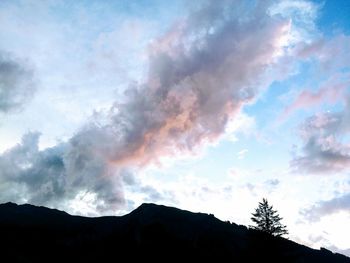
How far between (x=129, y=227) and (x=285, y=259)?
111 meters

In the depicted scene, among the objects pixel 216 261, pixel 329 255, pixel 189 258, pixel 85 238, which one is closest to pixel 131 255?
pixel 189 258

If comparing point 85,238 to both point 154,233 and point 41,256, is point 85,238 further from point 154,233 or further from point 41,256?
point 154,233

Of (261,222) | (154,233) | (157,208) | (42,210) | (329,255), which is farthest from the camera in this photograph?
(42,210)

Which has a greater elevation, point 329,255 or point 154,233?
point 329,255

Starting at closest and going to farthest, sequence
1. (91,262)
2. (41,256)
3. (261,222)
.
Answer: (261,222) → (91,262) → (41,256)

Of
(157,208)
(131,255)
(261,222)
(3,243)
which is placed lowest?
(131,255)

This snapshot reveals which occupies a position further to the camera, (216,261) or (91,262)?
(91,262)

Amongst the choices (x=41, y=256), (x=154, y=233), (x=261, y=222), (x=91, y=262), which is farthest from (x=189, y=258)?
(x=41, y=256)

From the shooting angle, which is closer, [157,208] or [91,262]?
[91,262]

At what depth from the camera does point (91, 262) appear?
98.2 m

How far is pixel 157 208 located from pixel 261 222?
110239mm

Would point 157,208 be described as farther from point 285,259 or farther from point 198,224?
point 285,259

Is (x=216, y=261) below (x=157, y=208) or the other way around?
below

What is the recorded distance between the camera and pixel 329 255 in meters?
156
